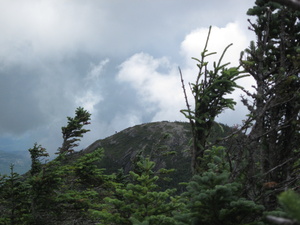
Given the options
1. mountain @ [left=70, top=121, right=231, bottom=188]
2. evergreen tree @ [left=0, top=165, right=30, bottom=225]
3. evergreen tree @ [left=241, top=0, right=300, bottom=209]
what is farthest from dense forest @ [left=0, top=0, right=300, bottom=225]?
mountain @ [left=70, top=121, right=231, bottom=188]

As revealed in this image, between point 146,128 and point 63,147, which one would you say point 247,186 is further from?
point 146,128

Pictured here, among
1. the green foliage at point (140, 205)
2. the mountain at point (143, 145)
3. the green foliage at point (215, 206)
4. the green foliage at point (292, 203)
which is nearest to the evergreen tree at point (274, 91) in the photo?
the green foliage at point (215, 206)

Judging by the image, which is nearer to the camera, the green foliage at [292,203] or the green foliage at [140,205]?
the green foliage at [292,203]

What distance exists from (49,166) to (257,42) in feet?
35.6

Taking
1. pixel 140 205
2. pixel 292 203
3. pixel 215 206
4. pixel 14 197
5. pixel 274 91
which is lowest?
pixel 215 206

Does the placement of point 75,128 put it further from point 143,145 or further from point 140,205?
point 143,145

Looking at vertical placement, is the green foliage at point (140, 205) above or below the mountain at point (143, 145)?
below

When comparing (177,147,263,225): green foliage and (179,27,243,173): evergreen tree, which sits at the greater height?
(179,27,243,173): evergreen tree

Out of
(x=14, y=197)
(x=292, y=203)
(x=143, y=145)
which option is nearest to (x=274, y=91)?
(x=292, y=203)

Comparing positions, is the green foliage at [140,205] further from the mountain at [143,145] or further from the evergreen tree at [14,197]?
Result: the mountain at [143,145]

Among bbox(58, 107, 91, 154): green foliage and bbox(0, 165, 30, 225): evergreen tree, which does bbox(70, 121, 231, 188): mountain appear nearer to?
bbox(58, 107, 91, 154): green foliage

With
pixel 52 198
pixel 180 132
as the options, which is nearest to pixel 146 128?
pixel 180 132

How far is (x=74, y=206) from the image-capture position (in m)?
13.8

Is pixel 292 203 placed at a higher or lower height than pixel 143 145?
lower
